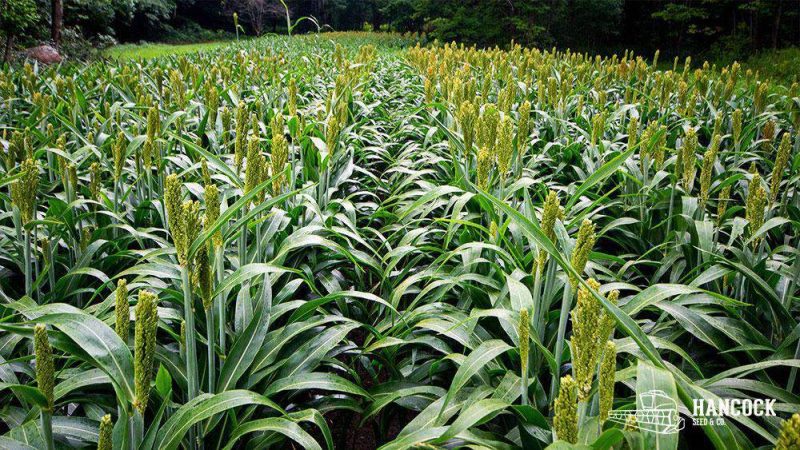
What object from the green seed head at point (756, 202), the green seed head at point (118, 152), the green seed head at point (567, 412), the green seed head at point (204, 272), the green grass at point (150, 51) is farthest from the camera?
the green grass at point (150, 51)

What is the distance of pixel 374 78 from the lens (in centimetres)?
753

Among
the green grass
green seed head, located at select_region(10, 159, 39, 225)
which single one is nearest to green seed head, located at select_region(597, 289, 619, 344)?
green seed head, located at select_region(10, 159, 39, 225)

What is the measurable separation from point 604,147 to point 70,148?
4129 millimetres

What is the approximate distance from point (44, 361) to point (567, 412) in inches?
36.7

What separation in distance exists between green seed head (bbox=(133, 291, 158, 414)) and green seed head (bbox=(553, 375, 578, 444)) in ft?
2.42

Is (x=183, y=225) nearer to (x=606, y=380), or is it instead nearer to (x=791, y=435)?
(x=606, y=380)

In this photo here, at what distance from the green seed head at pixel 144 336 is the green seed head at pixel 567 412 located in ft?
2.42

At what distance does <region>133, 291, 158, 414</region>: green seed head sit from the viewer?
891 mm

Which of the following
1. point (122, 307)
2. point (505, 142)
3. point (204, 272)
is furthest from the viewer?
point (505, 142)

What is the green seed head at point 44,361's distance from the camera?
83cm

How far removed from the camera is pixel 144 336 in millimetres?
910

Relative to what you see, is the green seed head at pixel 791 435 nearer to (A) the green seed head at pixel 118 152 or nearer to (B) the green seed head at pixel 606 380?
(B) the green seed head at pixel 606 380

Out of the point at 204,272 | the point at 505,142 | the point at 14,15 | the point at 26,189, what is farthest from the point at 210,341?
the point at 14,15

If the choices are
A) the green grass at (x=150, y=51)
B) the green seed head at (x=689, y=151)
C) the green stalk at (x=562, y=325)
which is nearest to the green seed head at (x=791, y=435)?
the green stalk at (x=562, y=325)
